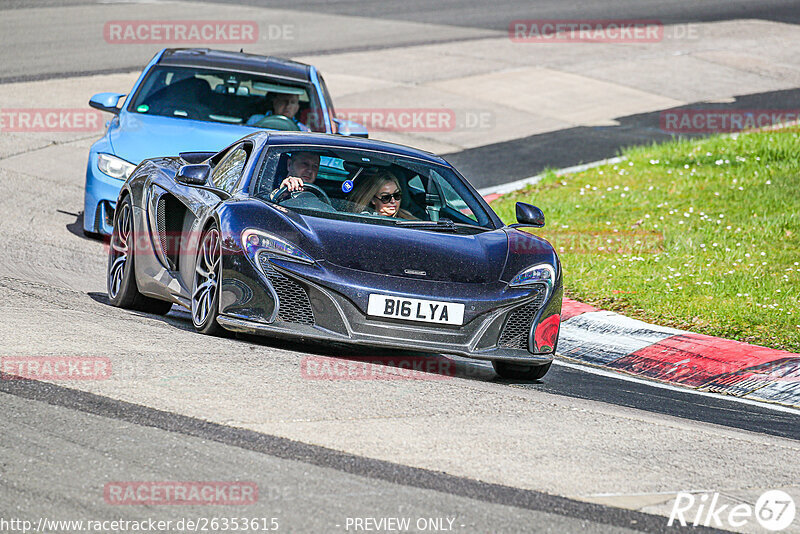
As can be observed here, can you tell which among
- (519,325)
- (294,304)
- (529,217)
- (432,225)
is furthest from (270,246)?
(529,217)

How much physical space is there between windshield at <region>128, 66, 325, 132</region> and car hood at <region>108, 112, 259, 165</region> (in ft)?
0.67

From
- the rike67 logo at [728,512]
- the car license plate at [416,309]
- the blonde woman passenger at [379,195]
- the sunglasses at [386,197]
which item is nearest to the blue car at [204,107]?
the blonde woman passenger at [379,195]

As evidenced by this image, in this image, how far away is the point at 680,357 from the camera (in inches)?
335

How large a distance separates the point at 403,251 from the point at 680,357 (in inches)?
107

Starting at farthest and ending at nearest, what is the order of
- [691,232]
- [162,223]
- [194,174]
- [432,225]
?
[691,232] < [162,223] < [194,174] < [432,225]

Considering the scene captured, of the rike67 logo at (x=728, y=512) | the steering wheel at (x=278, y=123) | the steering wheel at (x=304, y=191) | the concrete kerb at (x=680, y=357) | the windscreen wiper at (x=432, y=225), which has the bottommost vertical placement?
the concrete kerb at (x=680, y=357)

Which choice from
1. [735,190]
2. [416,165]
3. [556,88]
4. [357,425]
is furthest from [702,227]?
[556,88]

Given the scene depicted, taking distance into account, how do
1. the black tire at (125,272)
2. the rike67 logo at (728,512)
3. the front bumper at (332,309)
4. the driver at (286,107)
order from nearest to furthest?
1. the rike67 logo at (728,512)
2. the front bumper at (332,309)
3. the black tire at (125,272)
4. the driver at (286,107)

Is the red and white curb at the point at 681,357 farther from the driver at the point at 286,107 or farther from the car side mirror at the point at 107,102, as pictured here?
the car side mirror at the point at 107,102

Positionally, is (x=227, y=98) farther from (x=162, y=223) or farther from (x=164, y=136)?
(x=162, y=223)

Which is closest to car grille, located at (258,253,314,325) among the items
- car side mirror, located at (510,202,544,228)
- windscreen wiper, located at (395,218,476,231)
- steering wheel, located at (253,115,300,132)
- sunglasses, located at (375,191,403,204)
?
windscreen wiper, located at (395,218,476,231)

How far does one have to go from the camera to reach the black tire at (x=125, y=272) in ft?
26.7

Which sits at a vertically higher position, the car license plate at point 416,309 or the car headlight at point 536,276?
the car headlight at point 536,276

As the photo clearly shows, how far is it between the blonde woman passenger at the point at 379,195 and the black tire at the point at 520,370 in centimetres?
113
